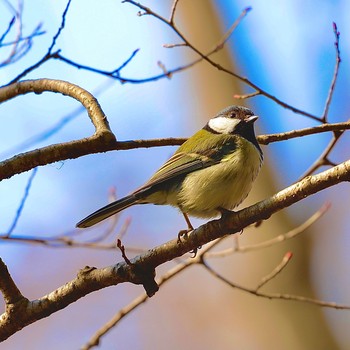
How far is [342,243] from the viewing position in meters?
8.09

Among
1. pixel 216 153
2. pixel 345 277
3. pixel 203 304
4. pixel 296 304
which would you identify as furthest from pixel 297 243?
pixel 216 153

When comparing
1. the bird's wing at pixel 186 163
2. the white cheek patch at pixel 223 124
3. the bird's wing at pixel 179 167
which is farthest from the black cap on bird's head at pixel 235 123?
the bird's wing at pixel 179 167

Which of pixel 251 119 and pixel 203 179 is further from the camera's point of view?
pixel 251 119

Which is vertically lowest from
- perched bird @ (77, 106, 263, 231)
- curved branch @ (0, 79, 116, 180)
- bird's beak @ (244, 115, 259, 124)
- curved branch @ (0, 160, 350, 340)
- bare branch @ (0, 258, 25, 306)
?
curved branch @ (0, 160, 350, 340)

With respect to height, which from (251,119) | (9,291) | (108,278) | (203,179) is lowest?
(108,278)

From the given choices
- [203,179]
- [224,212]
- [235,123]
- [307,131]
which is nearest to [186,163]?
[203,179]

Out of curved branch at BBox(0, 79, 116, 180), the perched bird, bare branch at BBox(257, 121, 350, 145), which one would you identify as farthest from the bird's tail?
bare branch at BBox(257, 121, 350, 145)

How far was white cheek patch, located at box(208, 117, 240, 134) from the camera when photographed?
13.4 feet

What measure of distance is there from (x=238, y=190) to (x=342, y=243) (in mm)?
5065

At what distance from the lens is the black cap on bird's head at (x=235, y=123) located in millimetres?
4004

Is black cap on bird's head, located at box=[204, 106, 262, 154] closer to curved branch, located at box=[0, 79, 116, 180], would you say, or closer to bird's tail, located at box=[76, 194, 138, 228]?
bird's tail, located at box=[76, 194, 138, 228]

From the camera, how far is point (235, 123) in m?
4.14

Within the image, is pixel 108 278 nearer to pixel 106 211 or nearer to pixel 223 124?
pixel 106 211

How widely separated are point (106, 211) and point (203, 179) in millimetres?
573
